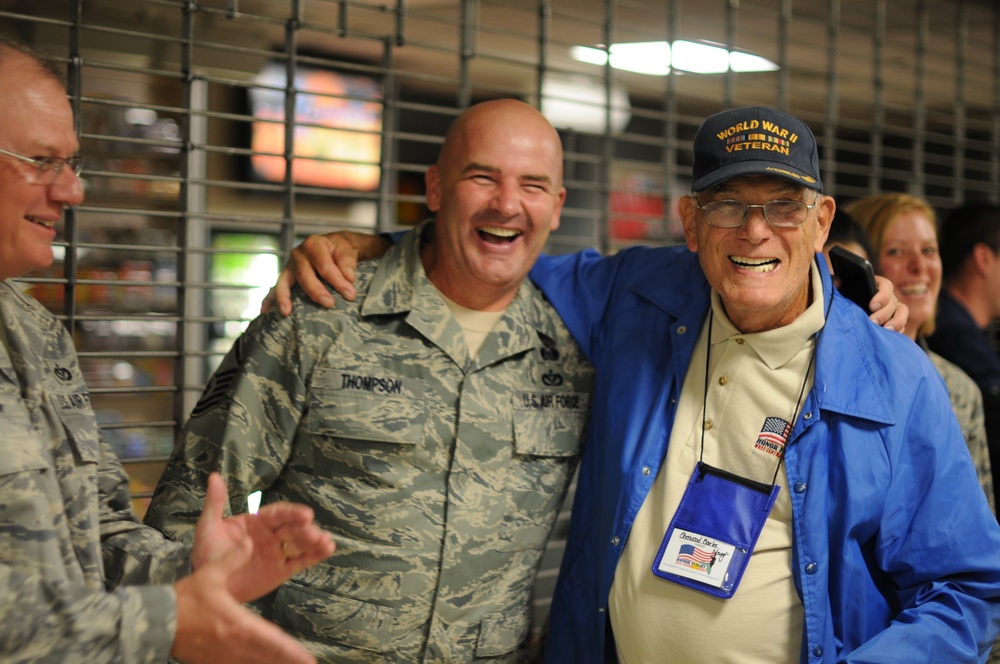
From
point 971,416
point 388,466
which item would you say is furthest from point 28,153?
point 971,416

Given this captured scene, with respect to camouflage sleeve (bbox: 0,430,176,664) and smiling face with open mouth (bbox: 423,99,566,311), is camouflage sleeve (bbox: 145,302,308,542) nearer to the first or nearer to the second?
smiling face with open mouth (bbox: 423,99,566,311)

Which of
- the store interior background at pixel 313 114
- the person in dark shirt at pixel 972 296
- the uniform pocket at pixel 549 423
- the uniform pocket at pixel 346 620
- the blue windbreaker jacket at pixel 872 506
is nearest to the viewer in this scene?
the blue windbreaker jacket at pixel 872 506

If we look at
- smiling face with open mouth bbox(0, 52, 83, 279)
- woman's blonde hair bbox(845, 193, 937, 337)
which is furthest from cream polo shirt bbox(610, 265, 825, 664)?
smiling face with open mouth bbox(0, 52, 83, 279)

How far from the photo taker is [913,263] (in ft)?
8.83

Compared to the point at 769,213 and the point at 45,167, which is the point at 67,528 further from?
the point at 769,213

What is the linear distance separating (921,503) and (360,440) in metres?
1.14

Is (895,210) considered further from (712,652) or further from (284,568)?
(284,568)

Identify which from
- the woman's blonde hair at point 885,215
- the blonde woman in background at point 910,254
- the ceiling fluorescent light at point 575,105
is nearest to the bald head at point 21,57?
the blonde woman in background at point 910,254

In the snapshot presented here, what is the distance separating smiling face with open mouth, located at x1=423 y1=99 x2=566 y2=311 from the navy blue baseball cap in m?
0.39

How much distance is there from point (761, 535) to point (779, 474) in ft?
0.41

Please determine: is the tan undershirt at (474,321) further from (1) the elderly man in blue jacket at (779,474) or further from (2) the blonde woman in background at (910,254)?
(2) the blonde woman in background at (910,254)

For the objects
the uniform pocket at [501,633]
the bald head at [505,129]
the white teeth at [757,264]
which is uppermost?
the bald head at [505,129]

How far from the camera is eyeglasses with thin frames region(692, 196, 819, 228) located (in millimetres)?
1817

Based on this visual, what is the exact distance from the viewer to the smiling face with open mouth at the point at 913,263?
268 cm
